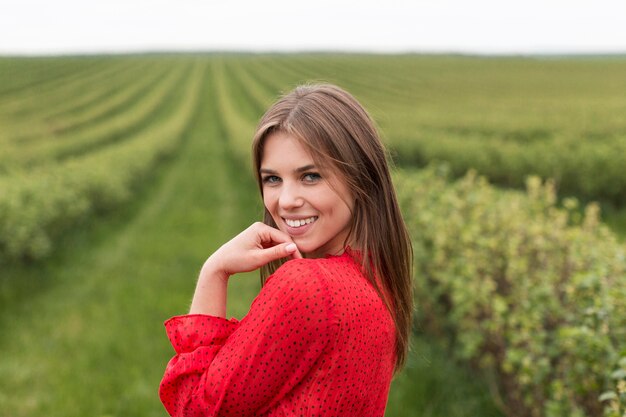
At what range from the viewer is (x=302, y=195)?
1400 millimetres

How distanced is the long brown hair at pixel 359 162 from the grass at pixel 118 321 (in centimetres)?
65

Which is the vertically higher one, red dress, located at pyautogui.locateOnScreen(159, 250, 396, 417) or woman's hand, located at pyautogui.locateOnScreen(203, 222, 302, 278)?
woman's hand, located at pyautogui.locateOnScreen(203, 222, 302, 278)

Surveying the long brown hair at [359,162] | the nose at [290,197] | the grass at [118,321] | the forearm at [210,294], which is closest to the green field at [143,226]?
the grass at [118,321]

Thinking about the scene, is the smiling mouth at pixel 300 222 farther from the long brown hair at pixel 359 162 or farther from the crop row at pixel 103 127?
the crop row at pixel 103 127

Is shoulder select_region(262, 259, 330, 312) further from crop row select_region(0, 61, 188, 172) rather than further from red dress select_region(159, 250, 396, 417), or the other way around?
crop row select_region(0, 61, 188, 172)

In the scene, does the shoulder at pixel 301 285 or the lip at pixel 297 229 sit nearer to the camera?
the shoulder at pixel 301 285

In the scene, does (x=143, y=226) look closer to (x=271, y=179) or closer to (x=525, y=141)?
(x=525, y=141)

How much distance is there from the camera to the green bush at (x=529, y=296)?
2.46 m

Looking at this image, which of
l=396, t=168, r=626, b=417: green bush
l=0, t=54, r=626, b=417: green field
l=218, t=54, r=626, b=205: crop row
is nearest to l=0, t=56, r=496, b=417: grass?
l=0, t=54, r=626, b=417: green field

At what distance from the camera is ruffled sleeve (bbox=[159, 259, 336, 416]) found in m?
1.19

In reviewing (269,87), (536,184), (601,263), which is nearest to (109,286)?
(536,184)

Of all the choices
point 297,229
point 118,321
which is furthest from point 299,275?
point 118,321

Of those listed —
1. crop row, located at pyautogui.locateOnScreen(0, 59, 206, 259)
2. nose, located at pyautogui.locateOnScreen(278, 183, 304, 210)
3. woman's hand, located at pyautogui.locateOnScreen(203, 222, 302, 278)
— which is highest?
nose, located at pyautogui.locateOnScreen(278, 183, 304, 210)

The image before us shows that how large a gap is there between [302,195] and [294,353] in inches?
14.3
